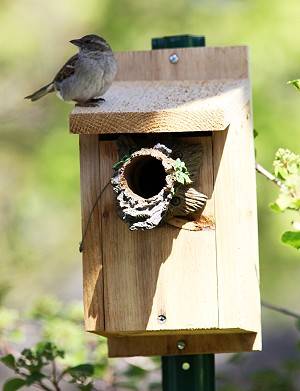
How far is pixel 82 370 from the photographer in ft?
12.6

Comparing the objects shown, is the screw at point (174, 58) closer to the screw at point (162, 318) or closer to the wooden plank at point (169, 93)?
the wooden plank at point (169, 93)

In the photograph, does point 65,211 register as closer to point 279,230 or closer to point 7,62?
point 7,62

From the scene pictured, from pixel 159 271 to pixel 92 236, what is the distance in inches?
9.5

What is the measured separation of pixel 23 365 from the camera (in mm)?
3881

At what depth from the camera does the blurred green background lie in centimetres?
577

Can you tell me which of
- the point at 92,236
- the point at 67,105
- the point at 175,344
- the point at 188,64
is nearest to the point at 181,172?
the point at 92,236

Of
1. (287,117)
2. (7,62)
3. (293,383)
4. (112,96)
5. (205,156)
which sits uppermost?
(7,62)

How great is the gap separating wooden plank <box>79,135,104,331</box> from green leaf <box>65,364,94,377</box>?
383mm

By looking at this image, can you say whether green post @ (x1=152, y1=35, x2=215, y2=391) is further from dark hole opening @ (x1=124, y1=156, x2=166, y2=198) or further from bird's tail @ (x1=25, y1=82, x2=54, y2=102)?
bird's tail @ (x1=25, y1=82, x2=54, y2=102)

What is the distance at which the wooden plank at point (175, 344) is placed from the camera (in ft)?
12.2

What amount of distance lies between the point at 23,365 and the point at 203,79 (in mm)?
1226

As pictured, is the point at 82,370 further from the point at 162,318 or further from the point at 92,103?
the point at 92,103

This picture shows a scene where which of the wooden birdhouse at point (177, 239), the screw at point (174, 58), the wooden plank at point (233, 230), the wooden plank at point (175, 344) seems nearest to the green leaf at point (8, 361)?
the wooden plank at point (175, 344)

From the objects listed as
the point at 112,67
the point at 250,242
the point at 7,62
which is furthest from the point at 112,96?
the point at 7,62
